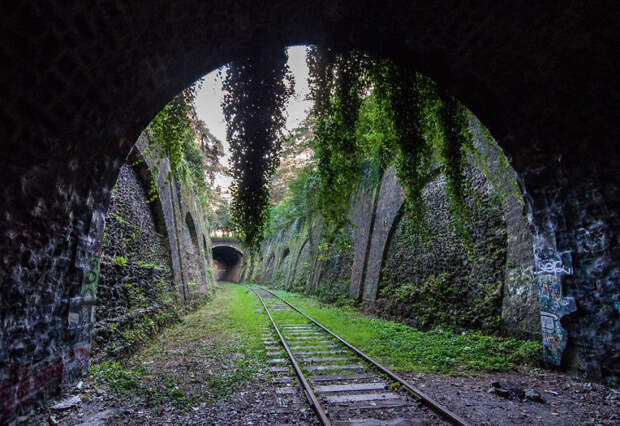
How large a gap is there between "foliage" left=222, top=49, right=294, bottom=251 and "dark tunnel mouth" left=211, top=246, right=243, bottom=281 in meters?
39.7

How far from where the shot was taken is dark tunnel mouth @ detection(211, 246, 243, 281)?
46.9 m

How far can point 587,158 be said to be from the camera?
4051mm

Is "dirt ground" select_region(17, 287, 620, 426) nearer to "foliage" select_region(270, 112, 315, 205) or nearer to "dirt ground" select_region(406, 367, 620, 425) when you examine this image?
"dirt ground" select_region(406, 367, 620, 425)

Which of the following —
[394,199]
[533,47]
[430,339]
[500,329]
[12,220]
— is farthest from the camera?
[394,199]

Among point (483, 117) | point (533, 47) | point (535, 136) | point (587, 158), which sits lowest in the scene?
point (587, 158)

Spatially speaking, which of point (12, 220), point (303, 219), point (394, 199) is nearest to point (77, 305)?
point (12, 220)

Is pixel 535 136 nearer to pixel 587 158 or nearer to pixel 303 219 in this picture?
pixel 587 158

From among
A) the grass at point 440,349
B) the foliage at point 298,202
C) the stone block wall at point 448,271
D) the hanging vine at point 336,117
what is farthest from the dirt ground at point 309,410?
the foliage at point 298,202

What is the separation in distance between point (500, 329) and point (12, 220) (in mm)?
8037

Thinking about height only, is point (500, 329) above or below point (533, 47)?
below

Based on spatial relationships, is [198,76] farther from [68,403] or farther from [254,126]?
[68,403]

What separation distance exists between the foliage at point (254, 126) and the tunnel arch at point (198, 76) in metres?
0.89

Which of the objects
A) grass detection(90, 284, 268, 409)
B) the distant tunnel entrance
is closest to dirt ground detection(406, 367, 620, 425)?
grass detection(90, 284, 268, 409)

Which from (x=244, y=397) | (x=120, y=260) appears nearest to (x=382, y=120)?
(x=244, y=397)
